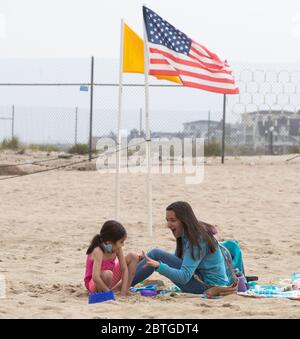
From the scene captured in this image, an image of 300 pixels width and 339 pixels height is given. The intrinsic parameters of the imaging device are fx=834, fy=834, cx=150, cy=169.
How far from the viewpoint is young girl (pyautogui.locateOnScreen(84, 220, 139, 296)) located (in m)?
6.82

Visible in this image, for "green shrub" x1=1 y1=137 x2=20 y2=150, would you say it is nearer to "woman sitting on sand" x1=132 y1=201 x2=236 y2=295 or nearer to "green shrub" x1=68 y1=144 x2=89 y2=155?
"green shrub" x1=68 y1=144 x2=89 y2=155

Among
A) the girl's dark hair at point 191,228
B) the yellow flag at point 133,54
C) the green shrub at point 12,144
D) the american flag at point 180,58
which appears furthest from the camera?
the green shrub at point 12,144

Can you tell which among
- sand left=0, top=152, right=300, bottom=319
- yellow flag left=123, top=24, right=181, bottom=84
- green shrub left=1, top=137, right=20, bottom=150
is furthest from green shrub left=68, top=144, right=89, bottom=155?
yellow flag left=123, top=24, right=181, bottom=84

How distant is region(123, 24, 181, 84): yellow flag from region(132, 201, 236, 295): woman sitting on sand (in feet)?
12.7

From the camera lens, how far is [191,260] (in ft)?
22.3

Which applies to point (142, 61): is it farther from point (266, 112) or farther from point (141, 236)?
point (266, 112)

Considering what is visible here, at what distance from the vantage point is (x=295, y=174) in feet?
55.4

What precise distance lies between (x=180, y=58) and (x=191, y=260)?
406 centimetres

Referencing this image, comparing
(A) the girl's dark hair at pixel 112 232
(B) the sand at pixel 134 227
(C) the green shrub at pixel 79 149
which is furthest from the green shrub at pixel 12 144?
(A) the girl's dark hair at pixel 112 232

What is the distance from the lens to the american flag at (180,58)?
10273 millimetres

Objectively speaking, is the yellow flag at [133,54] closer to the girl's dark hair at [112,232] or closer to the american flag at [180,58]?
the american flag at [180,58]

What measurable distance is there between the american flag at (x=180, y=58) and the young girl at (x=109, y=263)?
3720 millimetres
